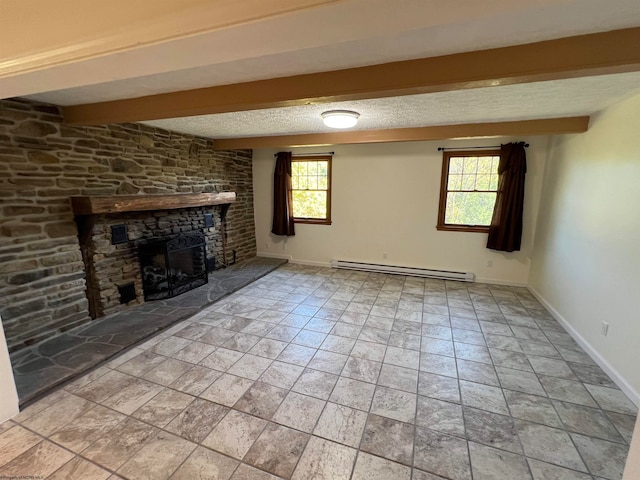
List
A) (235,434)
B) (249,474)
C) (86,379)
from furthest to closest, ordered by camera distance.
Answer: (86,379) → (235,434) → (249,474)

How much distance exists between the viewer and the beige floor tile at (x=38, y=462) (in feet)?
4.98

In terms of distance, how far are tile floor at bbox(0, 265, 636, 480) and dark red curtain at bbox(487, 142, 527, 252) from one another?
4.56 feet

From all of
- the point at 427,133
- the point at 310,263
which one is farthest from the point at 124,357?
the point at 427,133

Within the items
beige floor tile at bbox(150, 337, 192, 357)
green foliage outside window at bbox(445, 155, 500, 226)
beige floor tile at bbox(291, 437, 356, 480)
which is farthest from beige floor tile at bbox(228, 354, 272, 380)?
green foliage outside window at bbox(445, 155, 500, 226)

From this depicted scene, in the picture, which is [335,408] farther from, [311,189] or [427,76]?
[311,189]

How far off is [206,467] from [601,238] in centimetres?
363

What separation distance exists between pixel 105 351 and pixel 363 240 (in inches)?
154

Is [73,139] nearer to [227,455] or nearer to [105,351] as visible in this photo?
[105,351]

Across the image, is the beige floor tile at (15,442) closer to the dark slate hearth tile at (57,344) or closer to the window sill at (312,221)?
the dark slate hearth tile at (57,344)

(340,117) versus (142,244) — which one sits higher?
(340,117)

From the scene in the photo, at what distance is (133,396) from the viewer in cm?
208

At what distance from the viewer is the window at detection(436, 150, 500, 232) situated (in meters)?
4.29

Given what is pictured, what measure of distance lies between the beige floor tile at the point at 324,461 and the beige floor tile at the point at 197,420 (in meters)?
0.65

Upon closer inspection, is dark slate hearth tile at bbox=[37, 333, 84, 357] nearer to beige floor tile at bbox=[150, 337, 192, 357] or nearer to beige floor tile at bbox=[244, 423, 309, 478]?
beige floor tile at bbox=[150, 337, 192, 357]
